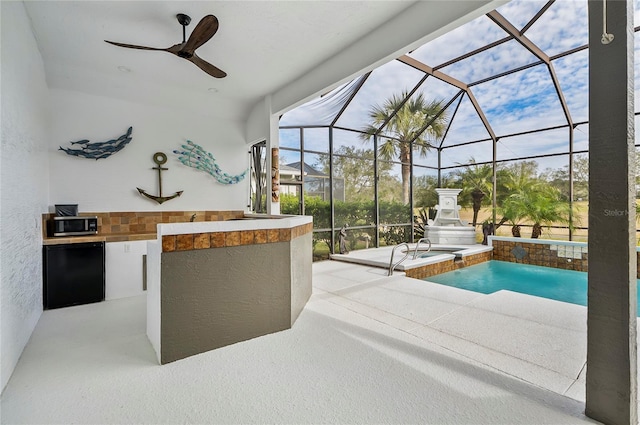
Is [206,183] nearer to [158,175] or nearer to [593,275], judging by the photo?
[158,175]

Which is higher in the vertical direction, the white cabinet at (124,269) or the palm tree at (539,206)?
the palm tree at (539,206)

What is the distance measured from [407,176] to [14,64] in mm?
8671

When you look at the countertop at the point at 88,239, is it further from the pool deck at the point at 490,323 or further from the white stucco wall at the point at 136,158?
the pool deck at the point at 490,323

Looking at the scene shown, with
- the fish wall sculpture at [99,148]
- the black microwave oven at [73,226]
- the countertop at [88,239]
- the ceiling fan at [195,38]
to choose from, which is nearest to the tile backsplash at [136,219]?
the black microwave oven at [73,226]

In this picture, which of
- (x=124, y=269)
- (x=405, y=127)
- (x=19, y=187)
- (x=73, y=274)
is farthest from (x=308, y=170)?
(x=19, y=187)

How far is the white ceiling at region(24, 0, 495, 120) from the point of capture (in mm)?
2707

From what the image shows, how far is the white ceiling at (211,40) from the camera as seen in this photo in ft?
8.88

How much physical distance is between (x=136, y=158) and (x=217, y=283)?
3.26 meters

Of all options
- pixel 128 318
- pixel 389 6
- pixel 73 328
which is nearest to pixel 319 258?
pixel 128 318

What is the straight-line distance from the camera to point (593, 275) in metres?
1.63

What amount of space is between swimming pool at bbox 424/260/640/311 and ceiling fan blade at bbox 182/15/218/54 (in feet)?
17.4

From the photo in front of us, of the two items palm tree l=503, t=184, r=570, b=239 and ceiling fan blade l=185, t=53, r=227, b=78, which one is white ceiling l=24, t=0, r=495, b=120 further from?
palm tree l=503, t=184, r=570, b=239

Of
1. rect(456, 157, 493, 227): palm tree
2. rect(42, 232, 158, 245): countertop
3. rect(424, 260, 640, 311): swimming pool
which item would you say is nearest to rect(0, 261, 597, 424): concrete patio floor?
rect(42, 232, 158, 245): countertop

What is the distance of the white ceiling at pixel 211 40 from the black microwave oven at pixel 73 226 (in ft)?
5.98
